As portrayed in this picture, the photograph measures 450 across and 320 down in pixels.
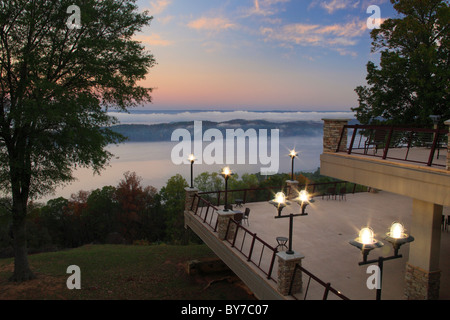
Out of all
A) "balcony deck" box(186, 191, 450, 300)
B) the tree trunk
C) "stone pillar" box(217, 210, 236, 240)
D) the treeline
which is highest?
"stone pillar" box(217, 210, 236, 240)

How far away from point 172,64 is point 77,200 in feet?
91.4

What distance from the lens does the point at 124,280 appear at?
15.0 m

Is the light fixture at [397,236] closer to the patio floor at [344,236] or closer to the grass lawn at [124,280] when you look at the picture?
the patio floor at [344,236]

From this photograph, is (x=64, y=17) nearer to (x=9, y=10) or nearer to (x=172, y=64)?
(x=9, y=10)

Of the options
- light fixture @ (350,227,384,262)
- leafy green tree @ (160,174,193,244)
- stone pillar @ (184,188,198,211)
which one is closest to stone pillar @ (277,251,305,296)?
light fixture @ (350,227,384,262)

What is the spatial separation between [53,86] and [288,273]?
33.8 feet

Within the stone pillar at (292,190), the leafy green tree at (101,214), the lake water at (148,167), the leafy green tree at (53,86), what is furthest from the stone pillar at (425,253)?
the lake water at (148,167)

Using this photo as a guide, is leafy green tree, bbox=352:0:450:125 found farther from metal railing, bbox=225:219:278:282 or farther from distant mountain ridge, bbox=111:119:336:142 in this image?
distant mountain ridge, bbox=111:119:336:142

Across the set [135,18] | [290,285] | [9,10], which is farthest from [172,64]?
[290,285]

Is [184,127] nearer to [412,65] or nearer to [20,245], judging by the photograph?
[412,65]

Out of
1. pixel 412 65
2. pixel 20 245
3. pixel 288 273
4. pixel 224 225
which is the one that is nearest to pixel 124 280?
pixel 20 245

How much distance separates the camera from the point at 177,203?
1905 inches

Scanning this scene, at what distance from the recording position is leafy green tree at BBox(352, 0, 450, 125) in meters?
16.9

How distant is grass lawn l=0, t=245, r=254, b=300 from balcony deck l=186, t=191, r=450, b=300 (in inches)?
136
